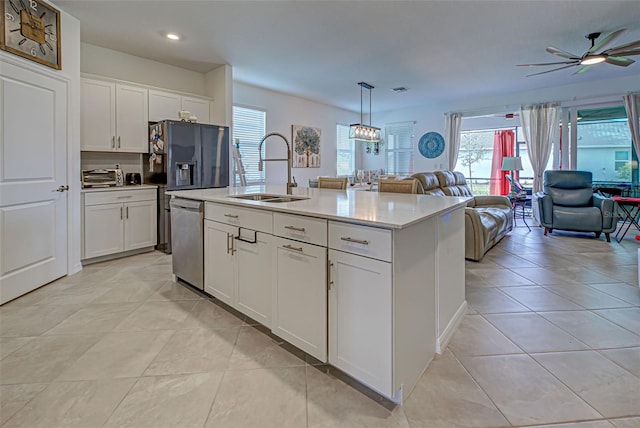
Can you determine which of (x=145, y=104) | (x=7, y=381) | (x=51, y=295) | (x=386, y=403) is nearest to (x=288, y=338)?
(x=386, y=403)

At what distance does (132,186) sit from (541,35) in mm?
5238

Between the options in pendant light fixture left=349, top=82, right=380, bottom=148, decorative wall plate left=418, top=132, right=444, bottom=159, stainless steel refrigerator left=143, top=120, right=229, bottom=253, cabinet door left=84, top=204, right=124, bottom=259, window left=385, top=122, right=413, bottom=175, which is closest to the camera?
cabinet door left=84, top=204, right=124, bottom=259

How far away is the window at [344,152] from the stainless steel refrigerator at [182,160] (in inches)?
155

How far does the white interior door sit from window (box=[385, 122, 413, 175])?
6.92 metres

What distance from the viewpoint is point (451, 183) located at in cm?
556

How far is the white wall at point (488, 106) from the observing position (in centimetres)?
566

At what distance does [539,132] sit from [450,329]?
19.4 ft

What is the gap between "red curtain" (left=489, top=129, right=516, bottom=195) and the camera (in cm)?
896

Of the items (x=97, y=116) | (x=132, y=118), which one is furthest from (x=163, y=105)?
(x=97, y=116)

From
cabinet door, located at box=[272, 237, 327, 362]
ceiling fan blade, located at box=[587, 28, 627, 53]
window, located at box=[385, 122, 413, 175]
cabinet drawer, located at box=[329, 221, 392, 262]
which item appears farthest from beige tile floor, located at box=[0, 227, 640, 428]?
window, located at box=[385, 122, 413, 175]

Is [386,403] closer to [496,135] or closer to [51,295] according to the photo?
[51,295]

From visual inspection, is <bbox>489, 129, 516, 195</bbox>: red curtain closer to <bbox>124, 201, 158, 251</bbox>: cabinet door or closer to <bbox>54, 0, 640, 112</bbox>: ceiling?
<bbox>54, 0, 640, 112</bbox>: ceiling

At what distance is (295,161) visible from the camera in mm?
6855

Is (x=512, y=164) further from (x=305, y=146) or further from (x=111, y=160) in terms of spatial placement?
(x=111, y=160)
